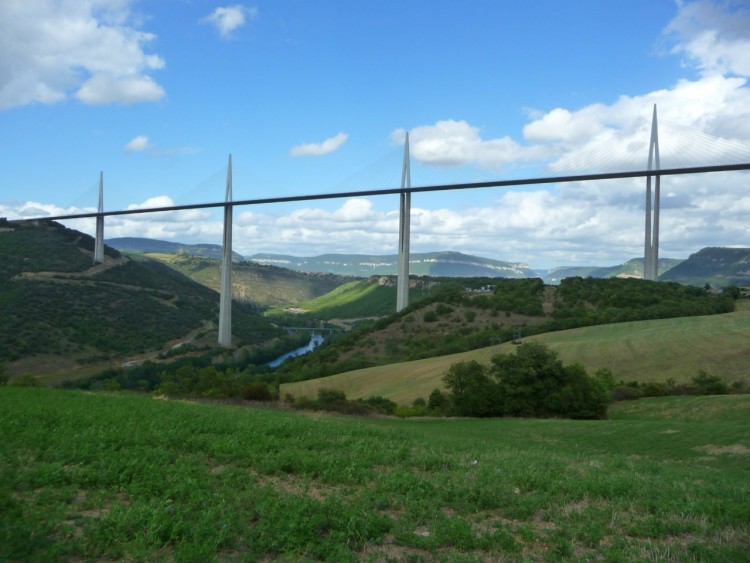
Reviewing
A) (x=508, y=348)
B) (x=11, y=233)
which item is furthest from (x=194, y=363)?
(x=11, y=233)

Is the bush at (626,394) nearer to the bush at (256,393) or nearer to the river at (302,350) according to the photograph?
the bush at (256,393)

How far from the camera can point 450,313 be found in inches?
2484

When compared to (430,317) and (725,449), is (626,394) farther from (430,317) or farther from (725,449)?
(430,317)

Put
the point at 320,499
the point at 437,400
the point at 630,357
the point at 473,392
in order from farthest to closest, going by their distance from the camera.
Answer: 1. the point at 630,357
2. the point at 437,400
3. the point at 473,392
4. the point at 320,499

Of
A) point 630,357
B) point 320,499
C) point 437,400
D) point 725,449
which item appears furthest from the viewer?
point 630,357

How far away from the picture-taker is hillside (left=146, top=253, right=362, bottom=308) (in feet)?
490

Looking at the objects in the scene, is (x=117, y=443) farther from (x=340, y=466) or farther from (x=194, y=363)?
(x=194, y=363)

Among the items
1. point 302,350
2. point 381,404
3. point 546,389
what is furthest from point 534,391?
point 302,350

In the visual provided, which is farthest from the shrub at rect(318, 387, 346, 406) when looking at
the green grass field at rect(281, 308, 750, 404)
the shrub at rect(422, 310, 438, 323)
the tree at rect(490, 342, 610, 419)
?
the shrub at rect(422, 310, 438, 323)

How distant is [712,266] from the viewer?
6501 inches

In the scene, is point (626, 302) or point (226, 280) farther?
point (226, 280)

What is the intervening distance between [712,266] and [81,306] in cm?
15989

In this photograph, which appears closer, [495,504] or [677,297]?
[495,504]

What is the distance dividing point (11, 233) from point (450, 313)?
195ft
